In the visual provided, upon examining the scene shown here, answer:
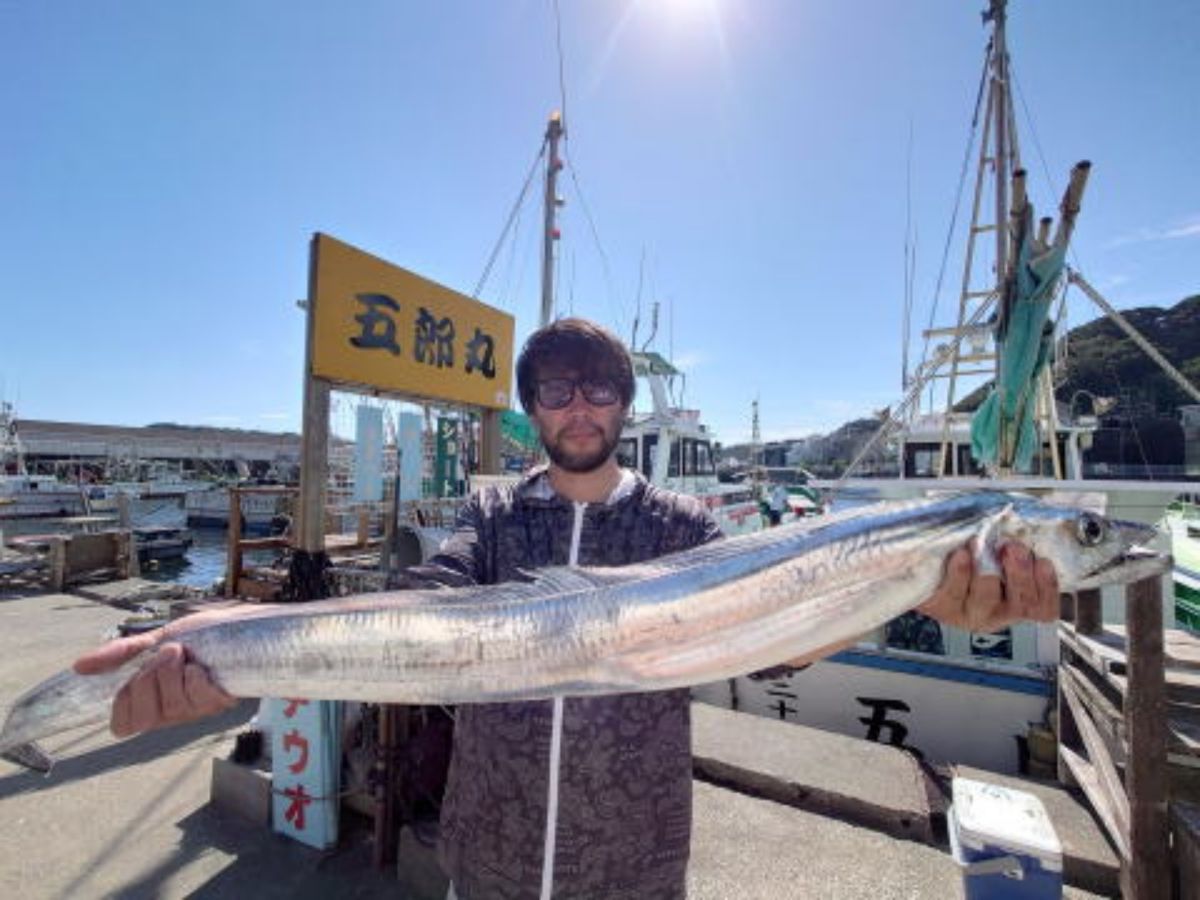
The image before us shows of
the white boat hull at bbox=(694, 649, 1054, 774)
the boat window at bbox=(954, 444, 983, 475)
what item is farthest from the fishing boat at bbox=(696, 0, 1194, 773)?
the boat window at bbox=(954, 444, 983, 475)

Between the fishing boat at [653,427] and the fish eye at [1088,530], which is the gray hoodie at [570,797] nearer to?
the fish eye at [1088,530]

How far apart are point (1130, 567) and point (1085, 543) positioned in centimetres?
12

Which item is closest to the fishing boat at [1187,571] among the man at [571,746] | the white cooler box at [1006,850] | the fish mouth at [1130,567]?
the white cooler box at [1006,850]

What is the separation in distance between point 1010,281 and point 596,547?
5.76 metres

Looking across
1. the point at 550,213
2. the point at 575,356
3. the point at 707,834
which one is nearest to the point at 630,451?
the point at 550,213

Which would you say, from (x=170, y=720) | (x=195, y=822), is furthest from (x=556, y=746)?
(x=195, y=822)

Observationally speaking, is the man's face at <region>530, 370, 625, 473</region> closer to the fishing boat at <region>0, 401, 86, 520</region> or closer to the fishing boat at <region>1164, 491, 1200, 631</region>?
the fishing boat at <region>1164, 491, 1200, 631</region>

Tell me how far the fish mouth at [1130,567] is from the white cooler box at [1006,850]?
1.54 meters

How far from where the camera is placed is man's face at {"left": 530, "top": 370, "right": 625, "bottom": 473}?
2.00 m

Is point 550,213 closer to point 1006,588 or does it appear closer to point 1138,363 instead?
point 1006,588

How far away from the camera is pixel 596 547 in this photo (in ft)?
6.30

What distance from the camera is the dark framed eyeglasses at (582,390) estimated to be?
2057 mm

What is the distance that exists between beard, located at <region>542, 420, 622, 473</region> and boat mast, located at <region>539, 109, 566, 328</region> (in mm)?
10558

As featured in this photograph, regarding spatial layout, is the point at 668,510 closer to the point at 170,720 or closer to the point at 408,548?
the point at 170,720
